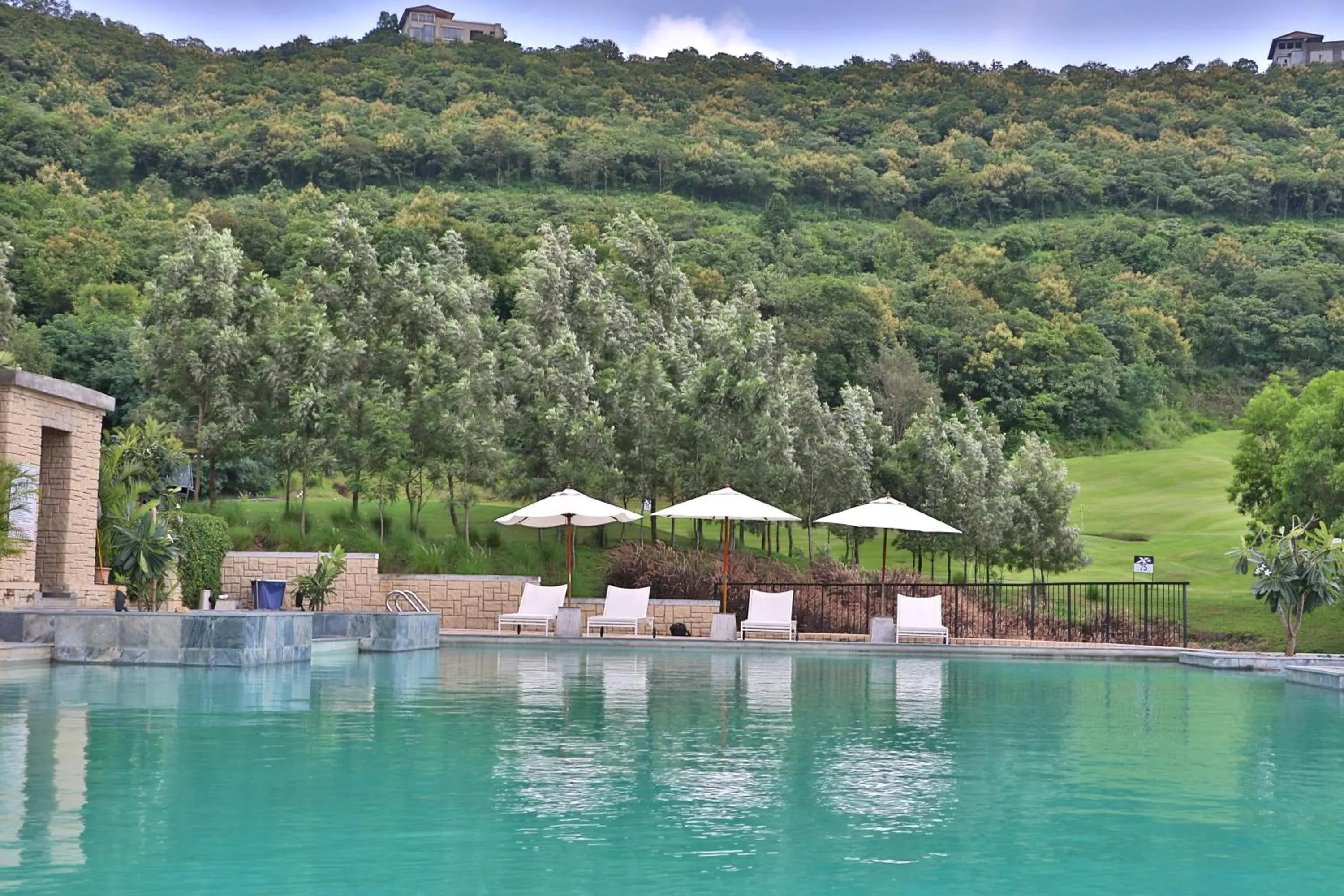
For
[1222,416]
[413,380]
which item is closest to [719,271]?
[1222,416]

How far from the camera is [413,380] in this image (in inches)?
950

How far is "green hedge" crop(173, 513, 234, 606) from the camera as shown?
767 inches

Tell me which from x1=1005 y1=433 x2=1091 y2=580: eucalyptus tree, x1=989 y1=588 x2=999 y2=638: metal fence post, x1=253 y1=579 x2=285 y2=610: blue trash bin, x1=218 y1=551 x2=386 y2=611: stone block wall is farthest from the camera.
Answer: x1=1005 y1=433 x2=1091 y2=580: eucalyptus tree

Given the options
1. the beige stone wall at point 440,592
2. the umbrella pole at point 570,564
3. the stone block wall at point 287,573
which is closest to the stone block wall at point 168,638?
the stone block wall at point 287,573

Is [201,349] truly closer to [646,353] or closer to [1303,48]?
[646,353]

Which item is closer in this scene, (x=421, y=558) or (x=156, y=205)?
(x=421, y=558)

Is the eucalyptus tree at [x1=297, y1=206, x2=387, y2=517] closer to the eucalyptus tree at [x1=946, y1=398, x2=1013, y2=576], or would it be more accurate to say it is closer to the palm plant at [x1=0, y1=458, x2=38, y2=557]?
the palm plant at [x1=0, y1=458, x2=38, y2=557]

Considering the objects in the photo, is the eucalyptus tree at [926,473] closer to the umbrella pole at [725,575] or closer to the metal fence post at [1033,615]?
the metal fence post at [1033,615]

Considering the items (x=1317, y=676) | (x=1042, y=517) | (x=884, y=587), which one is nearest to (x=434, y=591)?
(x=884, y=587)

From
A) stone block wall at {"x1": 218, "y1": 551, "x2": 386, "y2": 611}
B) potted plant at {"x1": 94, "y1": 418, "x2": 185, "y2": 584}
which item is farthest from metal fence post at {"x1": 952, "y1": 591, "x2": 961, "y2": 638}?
potted plant at {"x1": 94, "y1": 418, "x2": 185, "y2": 584}

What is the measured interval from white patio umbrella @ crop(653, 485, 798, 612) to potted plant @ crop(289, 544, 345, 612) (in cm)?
471

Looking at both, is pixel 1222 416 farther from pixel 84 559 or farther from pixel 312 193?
pixel 84 559

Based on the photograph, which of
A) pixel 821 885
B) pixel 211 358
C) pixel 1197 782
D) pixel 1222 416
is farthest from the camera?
pixel 1222 416

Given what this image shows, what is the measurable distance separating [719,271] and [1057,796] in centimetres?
4761
